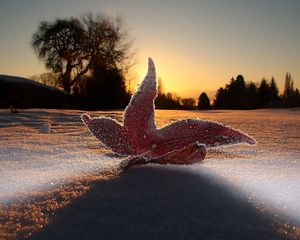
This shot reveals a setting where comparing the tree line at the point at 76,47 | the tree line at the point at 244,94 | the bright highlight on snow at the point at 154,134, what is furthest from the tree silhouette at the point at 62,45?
the bright highlight on snow at the point at 154,134

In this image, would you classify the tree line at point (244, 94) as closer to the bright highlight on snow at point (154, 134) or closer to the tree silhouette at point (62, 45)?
the tree silhouette at point (62, 45)

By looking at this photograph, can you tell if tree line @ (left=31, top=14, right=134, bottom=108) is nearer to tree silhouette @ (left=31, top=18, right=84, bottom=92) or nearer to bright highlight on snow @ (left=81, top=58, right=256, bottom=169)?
tree silhouette @ (left=31, top=18, right=84, bottom=92)

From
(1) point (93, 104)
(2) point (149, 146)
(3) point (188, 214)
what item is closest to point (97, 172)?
(2) point (149, 146)

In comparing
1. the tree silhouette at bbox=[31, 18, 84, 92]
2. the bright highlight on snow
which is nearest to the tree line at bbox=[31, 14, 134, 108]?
the tree silhouette at bbox=[31, 18, 84, 92]

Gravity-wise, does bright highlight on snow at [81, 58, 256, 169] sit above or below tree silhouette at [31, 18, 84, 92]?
below

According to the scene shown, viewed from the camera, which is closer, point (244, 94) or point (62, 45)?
point (62, 45)

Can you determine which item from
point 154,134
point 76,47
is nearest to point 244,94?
point 76,47

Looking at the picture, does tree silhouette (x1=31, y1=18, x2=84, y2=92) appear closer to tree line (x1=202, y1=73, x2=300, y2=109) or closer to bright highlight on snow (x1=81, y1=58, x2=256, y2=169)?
tree line (x1=202, y1=73, x2=300, y2=109)

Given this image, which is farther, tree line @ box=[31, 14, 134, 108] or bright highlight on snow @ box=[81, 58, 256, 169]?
tree line @ box=[31, 14, 134, 108]

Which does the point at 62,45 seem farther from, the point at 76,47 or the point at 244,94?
the point at 244,94
